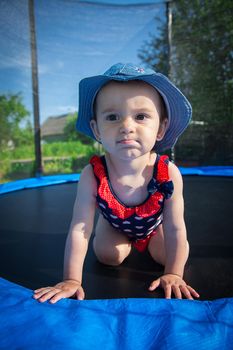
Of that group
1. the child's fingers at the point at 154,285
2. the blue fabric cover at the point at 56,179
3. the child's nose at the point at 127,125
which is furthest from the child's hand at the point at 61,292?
the blue fabric cover at the point at 56,179

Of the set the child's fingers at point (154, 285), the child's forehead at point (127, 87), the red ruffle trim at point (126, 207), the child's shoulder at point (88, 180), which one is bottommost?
the child's fingers at point (154, 285)

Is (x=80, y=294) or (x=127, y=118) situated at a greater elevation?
(x=127, y=118)

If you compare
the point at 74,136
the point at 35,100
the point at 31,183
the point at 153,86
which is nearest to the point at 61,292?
the point at 153,86

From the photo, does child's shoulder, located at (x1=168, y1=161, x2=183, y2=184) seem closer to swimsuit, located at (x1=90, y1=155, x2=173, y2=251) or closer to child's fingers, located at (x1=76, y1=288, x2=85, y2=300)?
swimsuit, located at (x1=90, y1=155, x2=173, y2=251)

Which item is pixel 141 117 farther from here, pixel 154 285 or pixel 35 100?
pixel 35 100

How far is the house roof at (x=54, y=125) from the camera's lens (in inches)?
132

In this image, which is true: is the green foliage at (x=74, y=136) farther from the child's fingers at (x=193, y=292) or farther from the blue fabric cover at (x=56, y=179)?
the child's fingers at (x=193, y=292)

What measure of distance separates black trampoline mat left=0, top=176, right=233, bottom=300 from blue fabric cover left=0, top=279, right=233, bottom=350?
0.08 m

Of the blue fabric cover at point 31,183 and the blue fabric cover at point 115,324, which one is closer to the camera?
the blue fabric cover at point 115,324

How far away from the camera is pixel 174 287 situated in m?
0.68

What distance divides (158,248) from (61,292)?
0.36m

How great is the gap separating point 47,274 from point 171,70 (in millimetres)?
3125

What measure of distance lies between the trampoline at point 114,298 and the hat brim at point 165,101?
0.41m

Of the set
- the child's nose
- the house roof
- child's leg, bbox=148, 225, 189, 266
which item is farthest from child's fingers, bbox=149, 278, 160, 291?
the house roof
